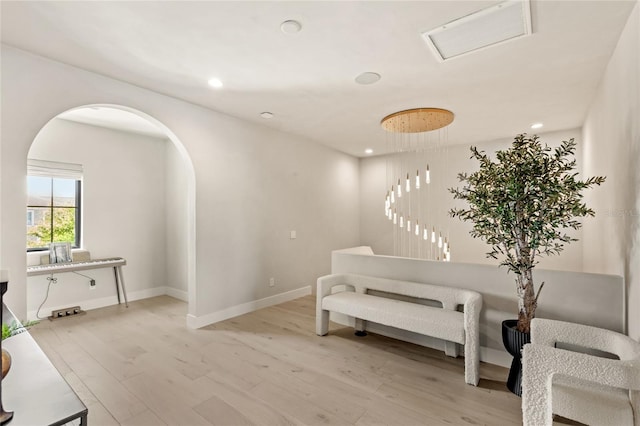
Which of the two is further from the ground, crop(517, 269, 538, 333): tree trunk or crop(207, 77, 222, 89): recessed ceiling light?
crop(207, 77, 222, 89): recessed ceiling light

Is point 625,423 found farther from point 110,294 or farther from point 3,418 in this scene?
point 110,294

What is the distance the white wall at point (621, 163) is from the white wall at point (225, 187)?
369cm

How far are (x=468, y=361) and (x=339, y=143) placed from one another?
396cm

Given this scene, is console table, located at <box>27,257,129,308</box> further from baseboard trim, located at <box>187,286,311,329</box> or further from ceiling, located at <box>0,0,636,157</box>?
ceiling, located at <box>0,0,636,157</box>

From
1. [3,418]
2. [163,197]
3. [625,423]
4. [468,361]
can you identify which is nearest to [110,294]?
[163,197]

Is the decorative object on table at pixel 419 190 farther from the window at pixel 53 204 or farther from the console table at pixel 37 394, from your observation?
the window at pixel 53 204

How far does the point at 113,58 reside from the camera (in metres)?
2.55

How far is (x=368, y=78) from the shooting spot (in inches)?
113

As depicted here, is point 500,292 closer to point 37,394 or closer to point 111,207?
point 37,394

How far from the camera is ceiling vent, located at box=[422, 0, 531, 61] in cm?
193

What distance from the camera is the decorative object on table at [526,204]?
2080 millimetres

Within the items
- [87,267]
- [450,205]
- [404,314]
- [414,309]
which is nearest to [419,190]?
[450,205]

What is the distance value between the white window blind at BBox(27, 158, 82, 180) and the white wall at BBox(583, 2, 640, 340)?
5810mm

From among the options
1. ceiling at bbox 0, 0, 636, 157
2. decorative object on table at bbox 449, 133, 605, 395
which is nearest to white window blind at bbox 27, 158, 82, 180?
ceiling at bbox 0, 0, 636, 157
